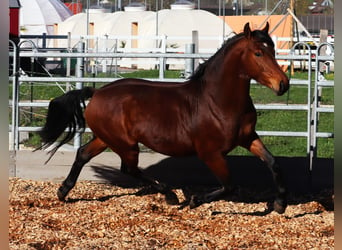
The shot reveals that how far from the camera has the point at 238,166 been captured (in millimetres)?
7480

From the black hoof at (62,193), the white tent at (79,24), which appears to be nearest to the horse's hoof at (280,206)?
the black hoof at (62,193)

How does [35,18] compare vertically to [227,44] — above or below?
above

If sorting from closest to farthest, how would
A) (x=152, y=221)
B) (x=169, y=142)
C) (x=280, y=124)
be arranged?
1. (x=152, y=221)
2. (x=169, y=142)
3. (x=280, y=124)

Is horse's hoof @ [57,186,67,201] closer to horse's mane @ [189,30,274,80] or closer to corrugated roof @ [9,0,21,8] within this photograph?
horse's mane @ [189,30,274,80]

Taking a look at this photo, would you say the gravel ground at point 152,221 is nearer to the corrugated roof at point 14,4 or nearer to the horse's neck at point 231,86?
the horse's neck at point 231,86

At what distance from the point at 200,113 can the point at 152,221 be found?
106 centimetres

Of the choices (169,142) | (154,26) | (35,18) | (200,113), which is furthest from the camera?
(35,18)

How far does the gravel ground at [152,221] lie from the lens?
5.06 metres

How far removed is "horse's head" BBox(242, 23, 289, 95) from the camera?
17.9 ft

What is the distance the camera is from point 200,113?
235 inches

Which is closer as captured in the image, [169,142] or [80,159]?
[169,142]

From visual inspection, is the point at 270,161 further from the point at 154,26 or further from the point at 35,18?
the point at 35,18

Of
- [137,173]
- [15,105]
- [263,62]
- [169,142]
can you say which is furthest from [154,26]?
[263,62]

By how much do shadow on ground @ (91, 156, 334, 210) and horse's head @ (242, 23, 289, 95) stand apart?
1.92 metres
